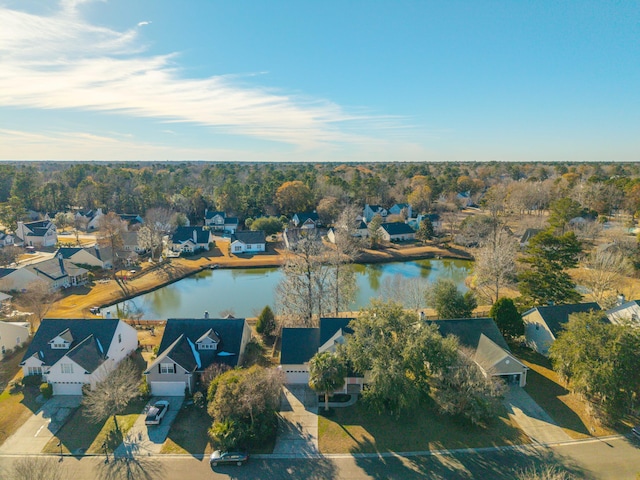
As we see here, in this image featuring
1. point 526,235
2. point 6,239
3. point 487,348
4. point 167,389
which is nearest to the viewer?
point 167,389

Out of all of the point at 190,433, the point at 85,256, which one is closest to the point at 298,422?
the point at 190,433

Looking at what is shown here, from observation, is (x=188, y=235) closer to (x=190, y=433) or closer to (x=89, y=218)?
(x=89, y=218)

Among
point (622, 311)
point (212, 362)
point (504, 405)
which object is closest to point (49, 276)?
point (212, 362)

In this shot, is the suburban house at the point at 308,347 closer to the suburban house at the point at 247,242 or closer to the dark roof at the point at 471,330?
the dark roof at the point at 471,330

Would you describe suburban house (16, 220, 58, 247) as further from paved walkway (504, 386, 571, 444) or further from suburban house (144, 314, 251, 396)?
paved walkway (504, 386, 571, 444)

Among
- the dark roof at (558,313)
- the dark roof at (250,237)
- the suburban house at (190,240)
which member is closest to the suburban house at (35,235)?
the suburban house at (190,240)

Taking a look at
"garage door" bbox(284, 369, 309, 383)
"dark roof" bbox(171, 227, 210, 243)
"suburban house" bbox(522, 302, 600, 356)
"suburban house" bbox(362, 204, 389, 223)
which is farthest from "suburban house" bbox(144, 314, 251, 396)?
"suburban house" bbox(362, 204, 389, 223)

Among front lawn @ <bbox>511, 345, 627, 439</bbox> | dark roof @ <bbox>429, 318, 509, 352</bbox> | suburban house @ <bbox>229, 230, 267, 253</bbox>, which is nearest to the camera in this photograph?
front lawn @ <bbox>511, 345, 627, 439</bbox>
